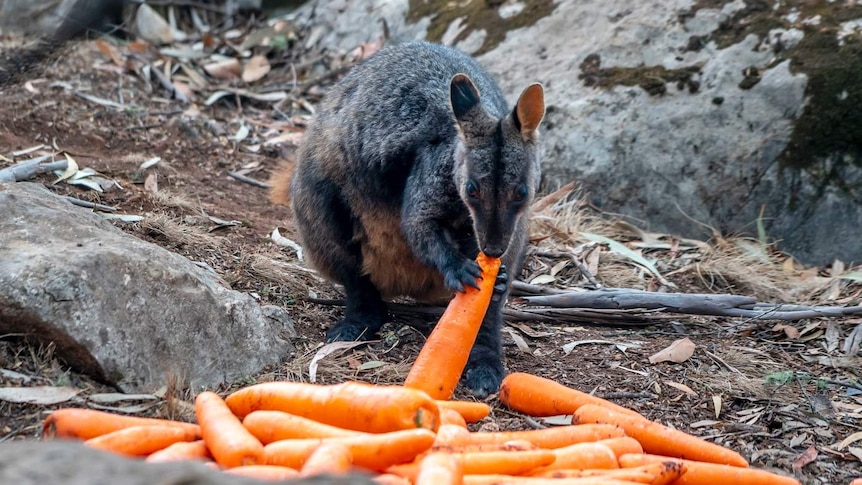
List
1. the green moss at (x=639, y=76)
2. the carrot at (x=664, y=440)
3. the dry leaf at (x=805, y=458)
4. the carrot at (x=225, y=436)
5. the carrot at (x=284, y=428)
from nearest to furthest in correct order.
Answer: the carrot at (x=225, y=436) < the carrot at (x=284, y=428) < the carrot at (x=664, y=440) < the dry leaf at (x=805, y=458) < the green moss at (x=639, y=76)

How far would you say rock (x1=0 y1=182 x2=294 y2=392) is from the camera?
3.81 metres

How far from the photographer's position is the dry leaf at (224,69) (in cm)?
948

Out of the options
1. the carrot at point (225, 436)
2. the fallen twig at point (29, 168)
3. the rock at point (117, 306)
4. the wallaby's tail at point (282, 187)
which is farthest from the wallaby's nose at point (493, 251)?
the fallen twig at point (29, 168)

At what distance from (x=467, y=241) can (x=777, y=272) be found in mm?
2378

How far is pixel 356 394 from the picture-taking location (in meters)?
3.40

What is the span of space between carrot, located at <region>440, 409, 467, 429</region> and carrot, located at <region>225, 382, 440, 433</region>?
192 millimetres

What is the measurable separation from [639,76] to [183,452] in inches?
197

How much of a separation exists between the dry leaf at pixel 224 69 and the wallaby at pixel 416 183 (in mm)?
4096

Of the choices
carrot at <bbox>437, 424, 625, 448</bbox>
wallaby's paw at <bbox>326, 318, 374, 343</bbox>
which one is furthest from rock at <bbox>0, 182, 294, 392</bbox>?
carrot at <bbox>437, 424, 625, 448</bbox>

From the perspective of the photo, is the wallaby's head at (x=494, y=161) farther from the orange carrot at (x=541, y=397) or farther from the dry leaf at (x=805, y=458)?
the dry leaf at (x=805, y=458)

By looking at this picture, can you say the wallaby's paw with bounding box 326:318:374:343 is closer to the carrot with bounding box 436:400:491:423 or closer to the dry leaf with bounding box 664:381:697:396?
the carrot with bounding box 436:400:491:423

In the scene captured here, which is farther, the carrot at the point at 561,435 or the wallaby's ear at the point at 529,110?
the wallaby's ear at the point at 529,110

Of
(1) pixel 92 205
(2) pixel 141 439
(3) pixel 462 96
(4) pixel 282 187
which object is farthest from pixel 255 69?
(2) pixel 141 439

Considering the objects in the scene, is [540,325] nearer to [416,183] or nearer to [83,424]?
[416,183]
